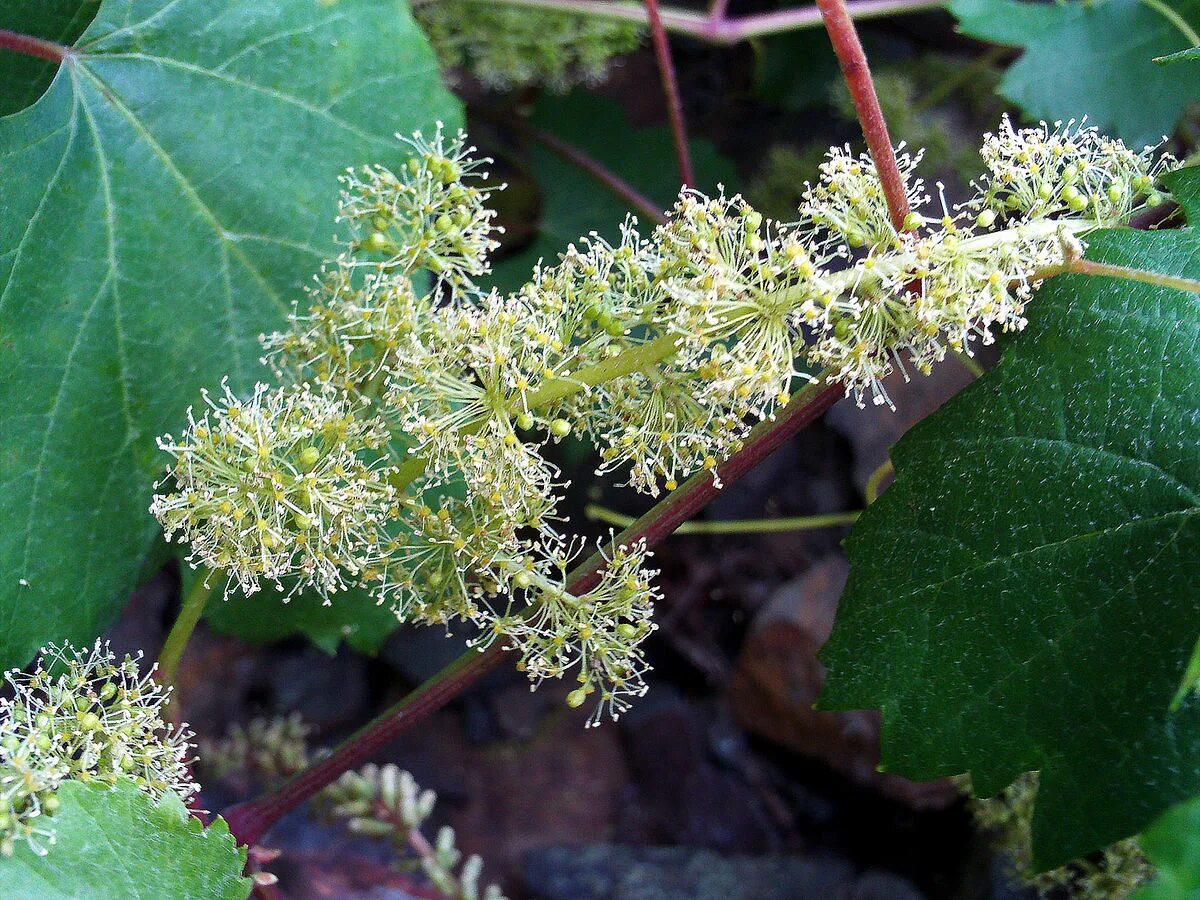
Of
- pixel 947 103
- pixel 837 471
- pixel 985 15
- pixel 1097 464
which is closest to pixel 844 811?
pixel 837 471

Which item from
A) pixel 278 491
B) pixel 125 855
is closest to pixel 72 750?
pixel 125 855

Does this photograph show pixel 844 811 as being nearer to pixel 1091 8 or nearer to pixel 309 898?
pixel 309 898

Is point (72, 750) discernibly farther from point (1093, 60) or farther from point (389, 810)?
point (1093, 60)

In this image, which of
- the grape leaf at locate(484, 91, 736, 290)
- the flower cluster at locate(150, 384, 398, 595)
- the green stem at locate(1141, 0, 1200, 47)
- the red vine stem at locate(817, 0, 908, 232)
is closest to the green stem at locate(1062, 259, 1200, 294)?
the red vine stem at locate(817, 0, 908, 232)

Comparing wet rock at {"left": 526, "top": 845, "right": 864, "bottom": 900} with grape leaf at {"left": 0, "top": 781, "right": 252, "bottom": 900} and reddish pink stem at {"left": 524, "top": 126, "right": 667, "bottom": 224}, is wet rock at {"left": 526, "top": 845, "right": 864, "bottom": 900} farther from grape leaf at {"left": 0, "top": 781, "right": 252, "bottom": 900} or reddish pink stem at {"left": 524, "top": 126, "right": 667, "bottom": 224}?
reddish pink stem at {"left": 524, "top": 126, "right": 667, "bottom": 224}

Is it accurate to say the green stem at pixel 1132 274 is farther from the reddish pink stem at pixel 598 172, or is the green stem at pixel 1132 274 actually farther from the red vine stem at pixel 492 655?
the reddish pink stem at pixel 598 172

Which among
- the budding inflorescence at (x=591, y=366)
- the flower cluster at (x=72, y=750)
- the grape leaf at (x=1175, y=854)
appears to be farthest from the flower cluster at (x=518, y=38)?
the grape leaf at (x=1175, y=854)

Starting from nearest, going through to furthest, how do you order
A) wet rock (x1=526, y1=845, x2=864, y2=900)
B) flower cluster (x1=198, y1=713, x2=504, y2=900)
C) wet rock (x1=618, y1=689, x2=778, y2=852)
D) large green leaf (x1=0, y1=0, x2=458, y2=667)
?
large green leaf (x1=0, y1=0, x2=458, y2=667) → flower cluster (x1=198, y1=713, x2=504, y2=900) → wet rock (x1=526, y1=845, x2=864, y2=900) → wet rock (x1=618, y1=689, x2=778, y2=852)
